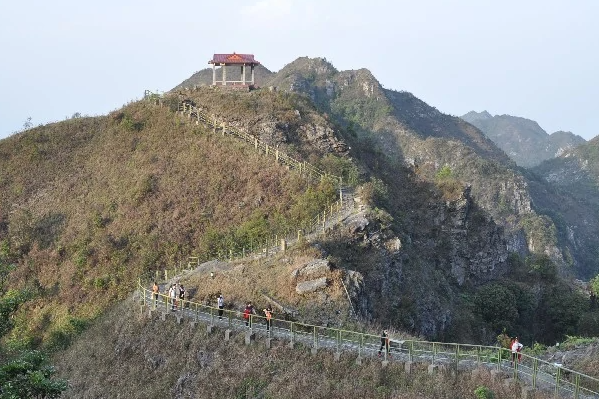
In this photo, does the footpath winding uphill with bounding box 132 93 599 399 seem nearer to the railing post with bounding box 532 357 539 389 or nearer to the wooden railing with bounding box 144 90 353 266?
the railing post with bounding box 532 357 539 389

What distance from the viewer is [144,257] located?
34531 millimetres

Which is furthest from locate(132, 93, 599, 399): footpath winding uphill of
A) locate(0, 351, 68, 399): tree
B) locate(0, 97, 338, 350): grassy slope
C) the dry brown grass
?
locate(0, 97, 338, 350): grassy slope

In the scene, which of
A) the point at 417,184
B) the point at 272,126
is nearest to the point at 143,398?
the point at 272,126

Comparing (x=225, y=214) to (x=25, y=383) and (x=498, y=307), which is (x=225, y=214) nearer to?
(x=498, y=307)

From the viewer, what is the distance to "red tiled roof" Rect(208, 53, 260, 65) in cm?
4703

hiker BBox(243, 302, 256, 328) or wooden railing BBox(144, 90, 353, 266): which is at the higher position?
wooden railing BBox(144, 90, 353, 266)

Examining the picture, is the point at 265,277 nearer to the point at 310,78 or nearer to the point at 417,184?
the point at 417,184

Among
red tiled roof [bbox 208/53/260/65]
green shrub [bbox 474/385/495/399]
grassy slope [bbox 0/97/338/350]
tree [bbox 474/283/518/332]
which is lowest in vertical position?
tree [bbox 474/283/518/332]

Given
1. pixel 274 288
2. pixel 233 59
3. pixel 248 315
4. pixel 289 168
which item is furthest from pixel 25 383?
pixel 233 59

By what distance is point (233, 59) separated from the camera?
47.3 meters

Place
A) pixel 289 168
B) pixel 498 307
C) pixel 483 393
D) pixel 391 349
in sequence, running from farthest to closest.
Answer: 1. pixel 498 307
2. pixel 289 168
3. pixel 391 349
4. pixel 483 393

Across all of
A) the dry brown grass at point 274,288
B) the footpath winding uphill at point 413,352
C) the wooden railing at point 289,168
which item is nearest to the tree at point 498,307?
the wooden railing at point 289,168

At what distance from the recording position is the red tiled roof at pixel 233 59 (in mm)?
47031

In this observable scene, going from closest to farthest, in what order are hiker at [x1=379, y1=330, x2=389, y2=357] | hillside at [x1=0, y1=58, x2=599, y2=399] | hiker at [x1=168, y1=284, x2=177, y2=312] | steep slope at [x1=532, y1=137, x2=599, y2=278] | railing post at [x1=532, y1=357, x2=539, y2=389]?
railing post at [x1=532, y1=357, x2=539, y2=389]
hiker at [x1=379, y1=330, x2=389, y2=357]
hiker at [x1=168, y1=284, x2=177, y2=312]
hillside at [x1=0, y1=58, x2=599, y2=399]
steep slope at [x1=532, y1=137, x2=599, y2=278]
